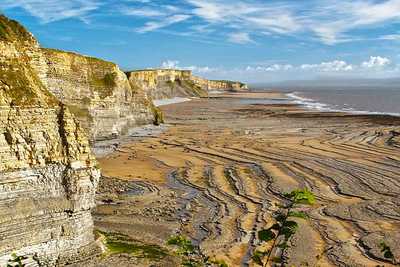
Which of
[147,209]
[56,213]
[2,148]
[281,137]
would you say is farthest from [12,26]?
[281,137]

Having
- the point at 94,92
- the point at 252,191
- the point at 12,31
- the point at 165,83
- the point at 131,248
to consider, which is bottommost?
the point at 252,191

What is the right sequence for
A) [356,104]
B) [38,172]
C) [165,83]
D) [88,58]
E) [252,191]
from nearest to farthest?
[38,172]
[252,191]
[88,58]
[356,104]
[165,83]

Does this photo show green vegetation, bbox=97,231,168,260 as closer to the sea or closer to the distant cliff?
the sea

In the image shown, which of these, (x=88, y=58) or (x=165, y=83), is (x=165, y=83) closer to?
(x=165, y=83)

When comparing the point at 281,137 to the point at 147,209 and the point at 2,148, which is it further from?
the point at 2,148

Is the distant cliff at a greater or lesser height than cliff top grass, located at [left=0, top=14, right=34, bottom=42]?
lesser

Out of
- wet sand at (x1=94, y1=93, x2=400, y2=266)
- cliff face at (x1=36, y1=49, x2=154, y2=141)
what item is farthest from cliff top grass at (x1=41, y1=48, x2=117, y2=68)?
wet sand at (x1=94, y1=93, x2=400, y2=266)

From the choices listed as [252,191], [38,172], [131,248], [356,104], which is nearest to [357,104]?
[356,104]
